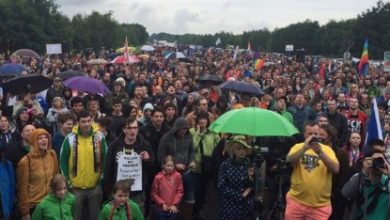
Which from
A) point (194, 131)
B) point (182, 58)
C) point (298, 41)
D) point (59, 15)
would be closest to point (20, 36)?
point (59, 15)

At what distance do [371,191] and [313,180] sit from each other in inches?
23.5

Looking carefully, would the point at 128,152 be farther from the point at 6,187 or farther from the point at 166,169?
the point at 6,187

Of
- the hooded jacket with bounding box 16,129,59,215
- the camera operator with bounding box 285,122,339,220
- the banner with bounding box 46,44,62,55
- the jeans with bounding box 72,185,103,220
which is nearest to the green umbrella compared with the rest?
the camera operator with bounding box 285,122,339,220

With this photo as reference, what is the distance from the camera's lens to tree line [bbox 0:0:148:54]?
154 ft

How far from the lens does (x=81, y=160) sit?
21.0ft

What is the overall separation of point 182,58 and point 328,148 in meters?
26.4

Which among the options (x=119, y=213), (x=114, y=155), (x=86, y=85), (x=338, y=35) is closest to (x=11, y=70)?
(x=86, y=85)

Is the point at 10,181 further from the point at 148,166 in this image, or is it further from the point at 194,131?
the point at 194,131

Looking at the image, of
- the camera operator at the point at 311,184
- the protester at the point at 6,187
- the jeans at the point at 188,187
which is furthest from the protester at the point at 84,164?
the camera operator at the point at 311,184

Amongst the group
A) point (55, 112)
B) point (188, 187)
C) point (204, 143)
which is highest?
point (55, 112)

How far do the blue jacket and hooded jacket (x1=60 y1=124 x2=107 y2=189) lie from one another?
0.57 m

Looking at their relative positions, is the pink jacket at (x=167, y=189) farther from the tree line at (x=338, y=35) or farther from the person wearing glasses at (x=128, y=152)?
the tree line at (x=338, y=35)

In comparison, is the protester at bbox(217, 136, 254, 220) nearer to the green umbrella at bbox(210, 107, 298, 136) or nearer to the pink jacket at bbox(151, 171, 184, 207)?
the green umbrella at bbox(210, 107, 298, 136)

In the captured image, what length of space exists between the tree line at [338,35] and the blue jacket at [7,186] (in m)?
33.5
